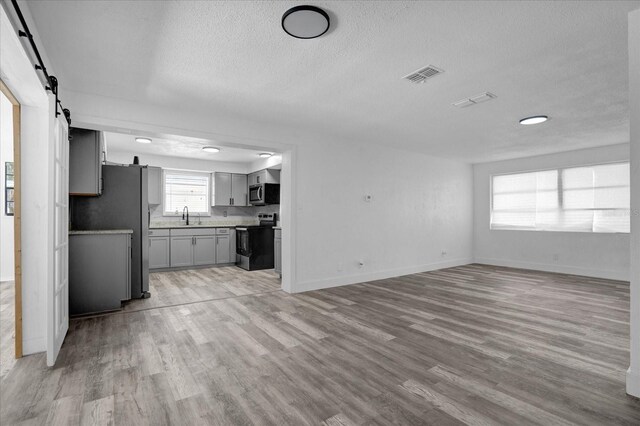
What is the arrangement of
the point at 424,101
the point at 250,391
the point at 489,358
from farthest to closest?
the point at 424,101 → the point at 489,358 → the point at 250,391

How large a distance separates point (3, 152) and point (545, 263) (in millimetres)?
10316

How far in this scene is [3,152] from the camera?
534 cm

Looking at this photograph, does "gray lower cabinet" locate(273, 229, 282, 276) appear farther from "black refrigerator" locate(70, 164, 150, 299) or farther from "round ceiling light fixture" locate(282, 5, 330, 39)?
"round ceiling light fixture" locate(282, 5, 330, 39)

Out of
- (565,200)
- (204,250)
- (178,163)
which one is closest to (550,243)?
(565,200)

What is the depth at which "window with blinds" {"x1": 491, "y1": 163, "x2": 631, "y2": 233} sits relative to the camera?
5.74 m

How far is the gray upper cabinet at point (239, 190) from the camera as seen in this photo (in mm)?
7703

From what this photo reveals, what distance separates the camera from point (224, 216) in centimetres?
793

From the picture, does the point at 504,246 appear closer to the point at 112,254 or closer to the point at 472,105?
the point at 472,105

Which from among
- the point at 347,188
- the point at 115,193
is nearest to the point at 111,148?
the point at 115,193

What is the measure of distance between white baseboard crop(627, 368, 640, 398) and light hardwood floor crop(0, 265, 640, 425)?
54 millimetres

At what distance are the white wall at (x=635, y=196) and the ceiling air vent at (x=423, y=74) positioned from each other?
1.24m

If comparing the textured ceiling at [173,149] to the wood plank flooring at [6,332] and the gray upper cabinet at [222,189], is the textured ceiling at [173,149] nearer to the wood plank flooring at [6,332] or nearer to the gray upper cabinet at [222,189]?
the gray upper cabinet at [222,189]

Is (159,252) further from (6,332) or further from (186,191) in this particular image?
(6,332)

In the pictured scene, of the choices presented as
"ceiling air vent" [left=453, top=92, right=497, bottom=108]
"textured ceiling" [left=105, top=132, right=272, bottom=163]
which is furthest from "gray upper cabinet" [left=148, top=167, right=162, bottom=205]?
"ceiling air vent" [left=453, top=92, right=497, bottom=108]
